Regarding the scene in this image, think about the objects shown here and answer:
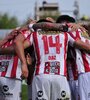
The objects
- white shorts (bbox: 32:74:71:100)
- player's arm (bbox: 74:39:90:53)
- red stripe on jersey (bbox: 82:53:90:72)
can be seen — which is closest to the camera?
white shorts (bbox: 32:74:71:100)

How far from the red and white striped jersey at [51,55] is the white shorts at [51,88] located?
94 millimetres

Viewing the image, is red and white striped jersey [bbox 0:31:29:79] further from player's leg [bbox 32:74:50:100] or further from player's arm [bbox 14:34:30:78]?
player's leg [bbox 32:74:50:100]

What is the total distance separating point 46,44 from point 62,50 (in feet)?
0.79

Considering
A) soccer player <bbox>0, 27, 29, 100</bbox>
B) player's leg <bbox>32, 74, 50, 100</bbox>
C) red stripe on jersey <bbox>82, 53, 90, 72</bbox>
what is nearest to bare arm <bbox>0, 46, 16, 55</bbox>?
soccer player <bbox>0, 27, 29, 100</bbox>

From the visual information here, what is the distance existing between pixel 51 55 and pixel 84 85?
0.68 meters

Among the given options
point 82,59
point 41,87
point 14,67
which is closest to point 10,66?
A: point 14,67

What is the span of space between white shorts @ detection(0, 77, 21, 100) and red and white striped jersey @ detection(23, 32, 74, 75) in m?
0.51

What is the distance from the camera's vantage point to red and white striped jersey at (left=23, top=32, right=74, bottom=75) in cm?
804

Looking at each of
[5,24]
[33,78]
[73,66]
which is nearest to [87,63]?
[73,66]

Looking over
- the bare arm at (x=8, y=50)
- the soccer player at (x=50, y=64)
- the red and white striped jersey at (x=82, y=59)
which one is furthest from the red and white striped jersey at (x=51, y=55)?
the bare arm at (x=8, y=50)

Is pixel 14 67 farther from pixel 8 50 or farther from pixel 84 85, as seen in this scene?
pixel 84 85

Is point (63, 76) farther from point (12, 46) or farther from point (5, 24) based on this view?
point (5, 24)

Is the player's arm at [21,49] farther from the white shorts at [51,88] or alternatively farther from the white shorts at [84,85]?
the white shorts at [84,85]

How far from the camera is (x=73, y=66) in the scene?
8.52 m
